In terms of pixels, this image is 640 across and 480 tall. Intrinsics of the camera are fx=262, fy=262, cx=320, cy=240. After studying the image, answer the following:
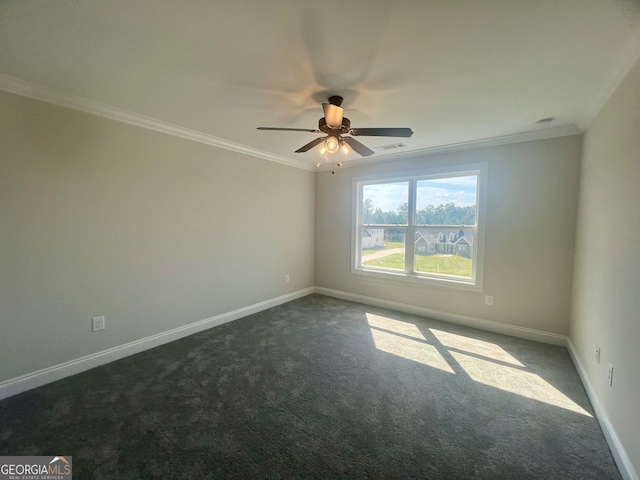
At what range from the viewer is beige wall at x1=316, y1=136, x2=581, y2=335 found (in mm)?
2975

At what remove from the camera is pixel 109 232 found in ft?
8.48

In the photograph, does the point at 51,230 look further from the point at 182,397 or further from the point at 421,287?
the point at 421,287

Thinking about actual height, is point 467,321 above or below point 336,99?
below

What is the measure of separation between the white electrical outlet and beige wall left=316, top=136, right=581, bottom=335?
395 centimetres

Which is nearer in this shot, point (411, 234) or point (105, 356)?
point (105, 356)

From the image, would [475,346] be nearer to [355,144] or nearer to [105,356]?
[355,144]

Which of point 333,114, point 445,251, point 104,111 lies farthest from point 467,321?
point 104,111

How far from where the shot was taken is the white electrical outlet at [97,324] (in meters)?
2.51

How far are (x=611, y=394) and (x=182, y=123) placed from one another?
429 centimetres

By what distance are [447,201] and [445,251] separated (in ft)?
2.40

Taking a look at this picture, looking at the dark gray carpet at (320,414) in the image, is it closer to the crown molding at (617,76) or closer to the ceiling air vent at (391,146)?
the crown molding at (617,76)

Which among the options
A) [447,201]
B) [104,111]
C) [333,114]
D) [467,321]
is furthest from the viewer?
[447,201]

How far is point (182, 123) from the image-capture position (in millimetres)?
2871

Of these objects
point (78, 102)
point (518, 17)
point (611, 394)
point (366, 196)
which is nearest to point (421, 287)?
point (366, 196)
